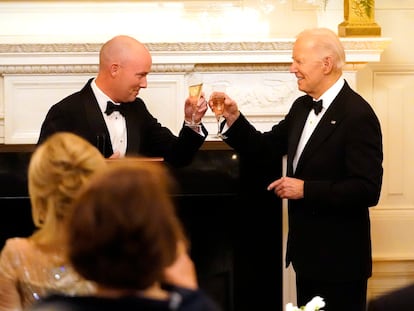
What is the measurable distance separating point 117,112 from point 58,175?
6.71 feet

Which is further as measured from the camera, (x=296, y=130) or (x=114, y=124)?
(x=114, y=124)

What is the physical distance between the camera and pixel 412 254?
5027 millimetres

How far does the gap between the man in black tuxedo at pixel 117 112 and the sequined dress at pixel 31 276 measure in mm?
1707

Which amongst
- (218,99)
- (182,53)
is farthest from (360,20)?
(218,99)

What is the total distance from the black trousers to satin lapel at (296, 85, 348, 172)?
0.50 meters

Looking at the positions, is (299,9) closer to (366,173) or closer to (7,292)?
(366,173)

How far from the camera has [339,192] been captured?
3736mm

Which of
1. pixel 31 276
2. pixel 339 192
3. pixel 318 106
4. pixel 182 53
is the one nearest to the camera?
pixel 31 276

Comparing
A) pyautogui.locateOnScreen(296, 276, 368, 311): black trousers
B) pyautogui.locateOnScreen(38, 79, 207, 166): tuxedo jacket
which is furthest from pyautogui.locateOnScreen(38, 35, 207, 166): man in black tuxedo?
pyautogui.locateOnScreen(296, 276, 368, 311): black trousers

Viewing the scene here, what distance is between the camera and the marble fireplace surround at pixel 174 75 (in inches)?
181

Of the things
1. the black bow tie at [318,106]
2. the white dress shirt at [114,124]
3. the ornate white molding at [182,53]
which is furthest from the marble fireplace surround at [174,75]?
the black bow tie at [318,106]

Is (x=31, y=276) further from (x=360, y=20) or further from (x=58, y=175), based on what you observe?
(x=360, y=20)

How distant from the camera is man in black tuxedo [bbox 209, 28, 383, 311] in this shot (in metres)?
3.76

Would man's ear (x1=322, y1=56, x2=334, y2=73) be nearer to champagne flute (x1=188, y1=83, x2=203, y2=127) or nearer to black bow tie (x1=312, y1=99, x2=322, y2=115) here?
black bow tie (x1=312, y1=99, x2=322, y2=115)
